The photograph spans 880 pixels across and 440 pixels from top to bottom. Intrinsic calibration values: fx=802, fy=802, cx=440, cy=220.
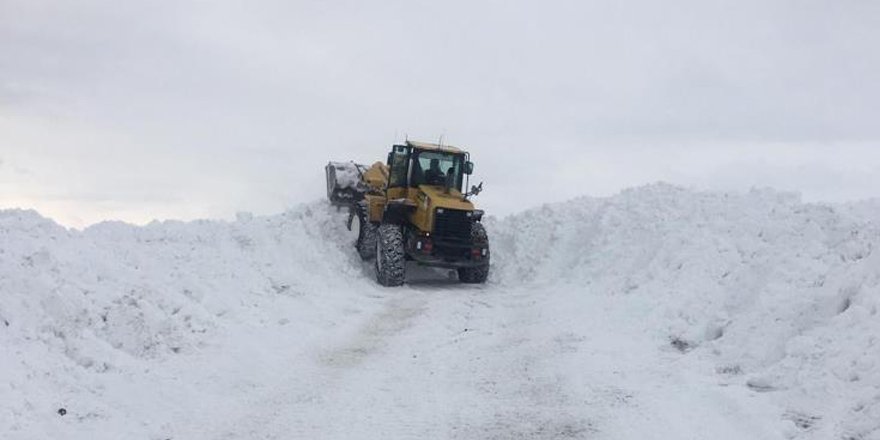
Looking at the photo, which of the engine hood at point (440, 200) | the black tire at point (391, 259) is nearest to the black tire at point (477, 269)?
the engine hood at point (440, 200)

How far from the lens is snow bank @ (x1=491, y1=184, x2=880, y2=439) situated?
753 cm

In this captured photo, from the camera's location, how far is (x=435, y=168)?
66.0 ft

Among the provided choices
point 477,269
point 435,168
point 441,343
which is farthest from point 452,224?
point 441,343

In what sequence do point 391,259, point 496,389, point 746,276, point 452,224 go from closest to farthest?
point 496,389
point 746,276
point 391,259
point 452,224

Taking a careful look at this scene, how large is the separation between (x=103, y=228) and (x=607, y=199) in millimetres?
13207

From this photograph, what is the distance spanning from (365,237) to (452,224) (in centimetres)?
249

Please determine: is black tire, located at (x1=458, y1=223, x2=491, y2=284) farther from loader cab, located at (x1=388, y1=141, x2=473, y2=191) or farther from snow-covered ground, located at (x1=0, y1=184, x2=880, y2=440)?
snow-covered ground, located at (x1=0, y1=184, x2=880, y2=440)

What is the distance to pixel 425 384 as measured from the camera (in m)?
8.88

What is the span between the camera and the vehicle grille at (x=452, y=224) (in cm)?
1864

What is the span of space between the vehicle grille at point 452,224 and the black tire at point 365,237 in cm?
186

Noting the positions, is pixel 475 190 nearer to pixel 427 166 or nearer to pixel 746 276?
pixel 427 166

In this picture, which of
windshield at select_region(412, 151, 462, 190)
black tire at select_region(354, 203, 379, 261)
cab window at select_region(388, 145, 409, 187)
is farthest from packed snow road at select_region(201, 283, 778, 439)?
cab window at select_region(388, 145, 409, 187)

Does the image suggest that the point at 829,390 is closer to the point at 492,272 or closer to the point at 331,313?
the point at 331,313

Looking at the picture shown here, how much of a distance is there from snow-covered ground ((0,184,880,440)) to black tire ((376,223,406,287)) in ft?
5.96
